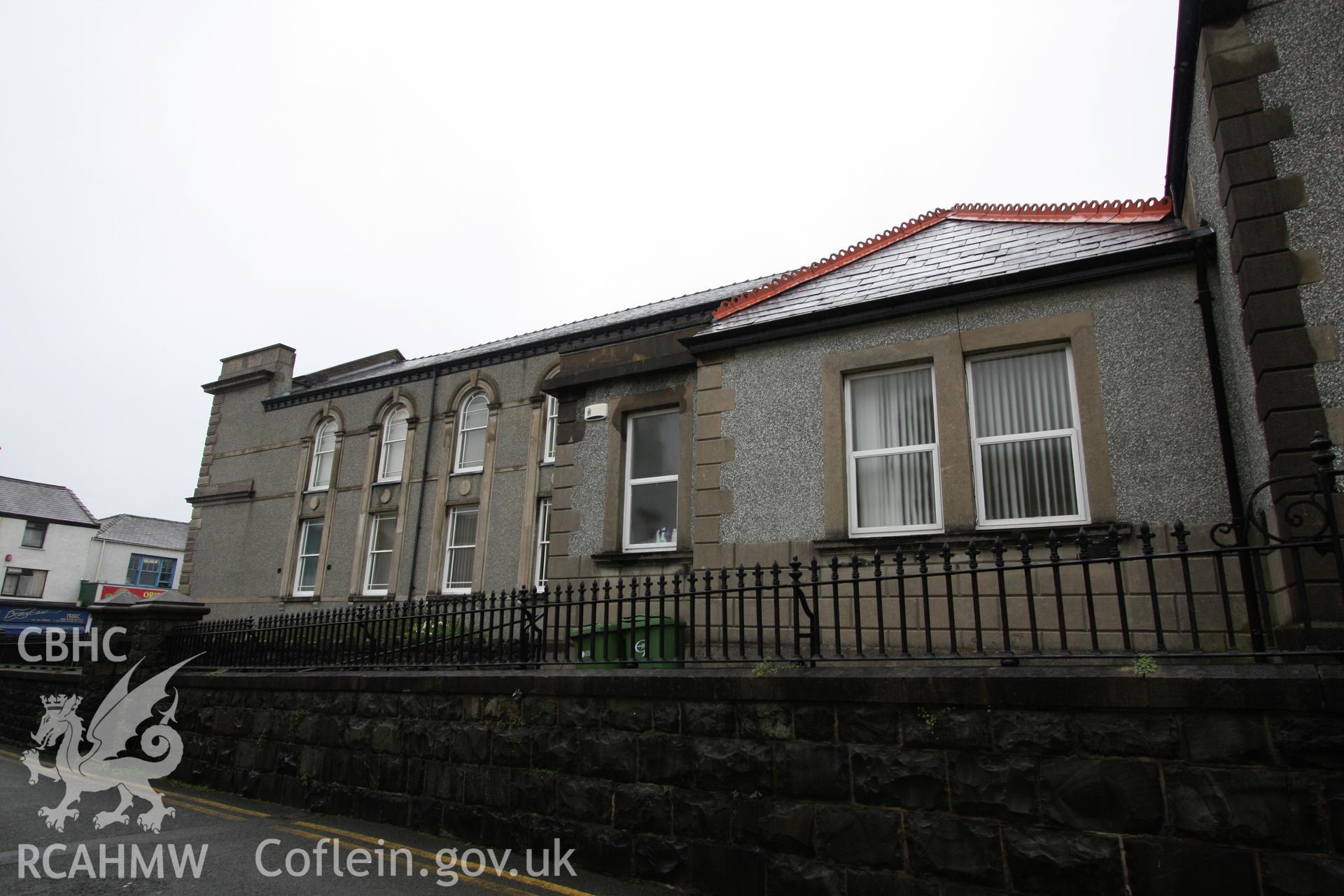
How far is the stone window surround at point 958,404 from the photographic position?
7145mm

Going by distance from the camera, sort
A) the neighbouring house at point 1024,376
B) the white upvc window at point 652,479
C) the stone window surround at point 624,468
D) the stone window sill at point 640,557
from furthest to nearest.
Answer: the white upvc window at point 652,479
the stone window surround at point 624,468
the stone window sill at point 640,557
the neighbouring house at point 1024,376

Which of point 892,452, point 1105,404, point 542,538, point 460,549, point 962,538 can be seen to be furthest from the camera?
point 460,549

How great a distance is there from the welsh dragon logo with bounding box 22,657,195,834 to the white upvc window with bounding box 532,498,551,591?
8.76 meters

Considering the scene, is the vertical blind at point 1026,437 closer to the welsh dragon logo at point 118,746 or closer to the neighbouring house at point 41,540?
the welsh dragon logo at point 118,746

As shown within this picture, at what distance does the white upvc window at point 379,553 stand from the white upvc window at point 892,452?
16315mm

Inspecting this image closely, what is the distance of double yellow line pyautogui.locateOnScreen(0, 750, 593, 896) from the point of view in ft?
17.6

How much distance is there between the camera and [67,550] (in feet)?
152

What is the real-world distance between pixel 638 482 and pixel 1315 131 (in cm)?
736

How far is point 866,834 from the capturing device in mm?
4480

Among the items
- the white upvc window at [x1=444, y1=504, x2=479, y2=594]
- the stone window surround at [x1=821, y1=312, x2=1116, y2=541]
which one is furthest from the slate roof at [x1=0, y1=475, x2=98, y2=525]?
the stone window surround at [x1=821, y1=312, x2=1116, y2=541]

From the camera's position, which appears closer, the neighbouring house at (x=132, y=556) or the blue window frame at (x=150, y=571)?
the neighbouring house at (x=132, y=556)

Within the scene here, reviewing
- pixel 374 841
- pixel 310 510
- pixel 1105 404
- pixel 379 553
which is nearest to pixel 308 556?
pixel 310 510

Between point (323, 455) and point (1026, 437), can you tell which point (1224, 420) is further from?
point (323, 455)

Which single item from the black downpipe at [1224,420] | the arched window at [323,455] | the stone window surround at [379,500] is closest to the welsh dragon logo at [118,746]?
the stone window surround at [379,500]
